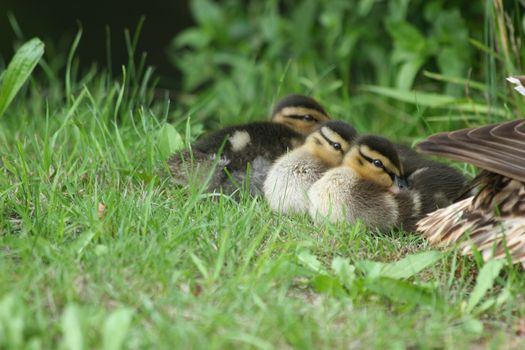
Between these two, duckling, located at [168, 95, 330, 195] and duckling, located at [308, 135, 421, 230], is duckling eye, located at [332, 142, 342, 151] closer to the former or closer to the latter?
duckling, located at [308, 135, 421, 230]

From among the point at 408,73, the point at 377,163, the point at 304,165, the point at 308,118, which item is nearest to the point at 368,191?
the point at 377,163

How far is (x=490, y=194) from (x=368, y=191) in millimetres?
593

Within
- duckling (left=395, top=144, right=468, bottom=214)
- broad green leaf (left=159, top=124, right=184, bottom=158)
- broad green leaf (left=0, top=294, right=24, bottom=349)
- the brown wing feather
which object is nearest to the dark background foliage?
broad green leaf (left=159, top=124, right=184, bottom=158)

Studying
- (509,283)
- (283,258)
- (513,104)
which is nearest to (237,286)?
(283,258)

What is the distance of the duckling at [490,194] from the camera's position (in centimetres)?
309

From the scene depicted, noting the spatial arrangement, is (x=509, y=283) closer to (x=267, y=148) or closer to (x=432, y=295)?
(x=432, y=295)

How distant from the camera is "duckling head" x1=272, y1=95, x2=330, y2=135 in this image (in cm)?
464

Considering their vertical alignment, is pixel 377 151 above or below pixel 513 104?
above

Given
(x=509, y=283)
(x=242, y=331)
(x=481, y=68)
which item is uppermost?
(x=242, y=331)

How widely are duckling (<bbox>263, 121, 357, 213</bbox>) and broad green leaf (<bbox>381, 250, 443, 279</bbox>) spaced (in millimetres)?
786

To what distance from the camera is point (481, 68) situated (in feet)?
19.3

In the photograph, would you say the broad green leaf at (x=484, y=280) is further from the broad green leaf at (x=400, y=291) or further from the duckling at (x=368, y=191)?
the duckling at (x=368, y=191)

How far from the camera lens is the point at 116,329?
2.40 m

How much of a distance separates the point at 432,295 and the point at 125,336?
100cm
